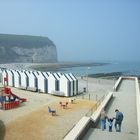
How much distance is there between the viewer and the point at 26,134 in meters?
16.2

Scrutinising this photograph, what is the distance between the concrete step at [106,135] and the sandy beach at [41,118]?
A: 475 cm

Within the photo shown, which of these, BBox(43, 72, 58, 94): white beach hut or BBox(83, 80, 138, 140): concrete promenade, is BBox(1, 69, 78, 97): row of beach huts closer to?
BBox(43, 72, 58, 94): white beach hut

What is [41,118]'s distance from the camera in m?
20.2

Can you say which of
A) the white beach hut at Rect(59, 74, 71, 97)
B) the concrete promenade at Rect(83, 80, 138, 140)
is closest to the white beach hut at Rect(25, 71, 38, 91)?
the white beach hut at Rect(59, 74, 71, 97)

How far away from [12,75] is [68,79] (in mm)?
11020

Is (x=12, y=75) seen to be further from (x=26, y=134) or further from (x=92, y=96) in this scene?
(x=26, y=134)

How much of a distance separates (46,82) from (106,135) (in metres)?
21.8

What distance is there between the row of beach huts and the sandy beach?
1.50 meters

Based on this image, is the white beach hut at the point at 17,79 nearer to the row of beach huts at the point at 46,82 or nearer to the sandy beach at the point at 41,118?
the row of beach huts at the point at 46,82

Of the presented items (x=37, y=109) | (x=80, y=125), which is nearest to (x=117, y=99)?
(x=37, y=109)

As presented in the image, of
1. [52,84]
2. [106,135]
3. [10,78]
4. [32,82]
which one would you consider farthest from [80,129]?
[10,78]

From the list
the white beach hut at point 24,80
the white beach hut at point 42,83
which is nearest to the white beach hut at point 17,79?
the white beach hut at point 24,80

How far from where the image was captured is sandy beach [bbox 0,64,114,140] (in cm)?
1630

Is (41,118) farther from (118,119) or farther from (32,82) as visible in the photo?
(32,82)
